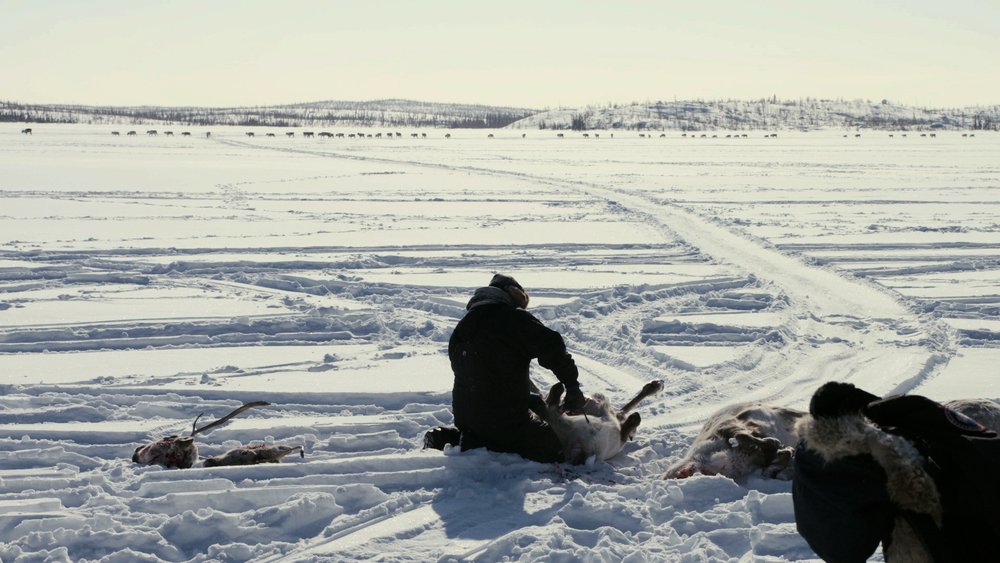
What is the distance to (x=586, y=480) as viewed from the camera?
5.05 meters

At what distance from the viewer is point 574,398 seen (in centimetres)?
525

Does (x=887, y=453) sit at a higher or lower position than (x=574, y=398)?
higher

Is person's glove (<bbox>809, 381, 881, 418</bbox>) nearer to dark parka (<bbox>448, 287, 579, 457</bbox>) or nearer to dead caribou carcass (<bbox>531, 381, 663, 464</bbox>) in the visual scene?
dark parka (<bbox>448, 287, 579, 457</bbox>)

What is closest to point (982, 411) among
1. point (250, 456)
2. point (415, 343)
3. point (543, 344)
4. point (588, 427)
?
point (543, 344)

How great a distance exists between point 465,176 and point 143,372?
1743 centimetres

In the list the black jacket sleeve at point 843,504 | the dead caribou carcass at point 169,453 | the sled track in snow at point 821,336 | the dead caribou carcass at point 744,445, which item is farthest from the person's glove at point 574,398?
the black jacket sleeve at point 843,504

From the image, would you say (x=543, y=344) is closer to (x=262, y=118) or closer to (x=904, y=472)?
(x=904, y=472)

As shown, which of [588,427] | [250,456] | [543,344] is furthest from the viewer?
[588,427]

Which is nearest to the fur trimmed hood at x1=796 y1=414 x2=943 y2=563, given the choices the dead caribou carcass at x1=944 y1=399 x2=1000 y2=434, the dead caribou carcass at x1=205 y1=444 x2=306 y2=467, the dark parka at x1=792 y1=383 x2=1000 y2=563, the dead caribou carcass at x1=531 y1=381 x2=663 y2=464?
the dark parka at x1=792 y1=383 x2=1000 y2=563

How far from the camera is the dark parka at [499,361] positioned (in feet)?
16.7

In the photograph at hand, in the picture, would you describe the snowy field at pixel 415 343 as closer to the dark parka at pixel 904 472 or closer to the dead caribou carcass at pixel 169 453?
the dead caribou carcass at pixel 169 453

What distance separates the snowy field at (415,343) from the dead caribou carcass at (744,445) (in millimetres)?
136

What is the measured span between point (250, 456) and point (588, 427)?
193cm

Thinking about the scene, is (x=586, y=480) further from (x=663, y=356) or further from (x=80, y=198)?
(x=80, y=198)
